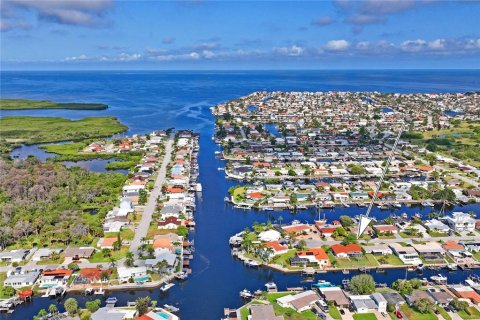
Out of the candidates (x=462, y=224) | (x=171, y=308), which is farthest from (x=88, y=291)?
(x=462, y=224)

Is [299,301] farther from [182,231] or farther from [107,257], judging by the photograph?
[107,257]

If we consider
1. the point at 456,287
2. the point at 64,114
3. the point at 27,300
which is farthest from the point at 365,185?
the point at 64,114

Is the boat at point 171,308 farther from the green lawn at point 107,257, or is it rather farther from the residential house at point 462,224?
the residential house at point 462,224

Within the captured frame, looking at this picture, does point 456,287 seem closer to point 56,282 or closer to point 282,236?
point 282,236

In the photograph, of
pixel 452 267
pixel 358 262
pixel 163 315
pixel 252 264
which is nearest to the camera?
pixel 163 315

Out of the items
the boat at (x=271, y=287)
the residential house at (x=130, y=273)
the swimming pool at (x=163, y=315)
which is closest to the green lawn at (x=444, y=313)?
the boat at (x=271, y=287)

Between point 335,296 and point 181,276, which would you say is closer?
point 335,296
